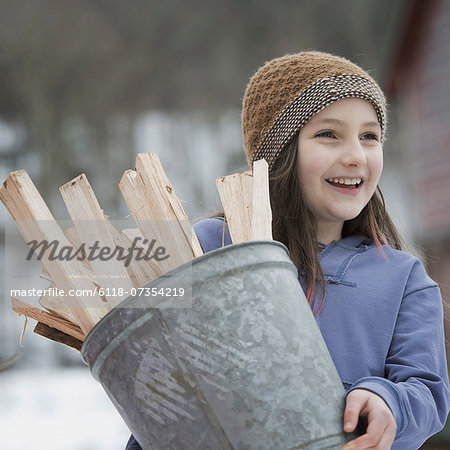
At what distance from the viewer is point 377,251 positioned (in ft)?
4.97

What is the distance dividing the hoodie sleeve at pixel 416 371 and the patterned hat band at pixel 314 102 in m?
0.39

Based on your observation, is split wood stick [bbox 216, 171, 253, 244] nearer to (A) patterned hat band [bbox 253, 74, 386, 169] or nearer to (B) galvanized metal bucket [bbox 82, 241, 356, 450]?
(B) galvanized metal bucket [bbox 82, 241, 356, 450]

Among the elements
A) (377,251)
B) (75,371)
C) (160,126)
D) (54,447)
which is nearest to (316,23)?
(160,126)

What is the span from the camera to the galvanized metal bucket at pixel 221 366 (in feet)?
3.08

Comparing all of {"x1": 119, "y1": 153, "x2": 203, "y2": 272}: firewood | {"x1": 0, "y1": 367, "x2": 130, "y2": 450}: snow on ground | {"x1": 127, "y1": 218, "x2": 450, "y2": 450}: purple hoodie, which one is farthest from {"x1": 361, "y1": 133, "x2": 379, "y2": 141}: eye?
{"x1": 0, "y1": 367, "x2": 130, "y2": 450}: snow on ground

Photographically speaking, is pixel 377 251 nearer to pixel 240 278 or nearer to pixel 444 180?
pixel 240 278

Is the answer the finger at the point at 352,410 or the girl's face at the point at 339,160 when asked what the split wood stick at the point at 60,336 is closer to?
the finger at the point at 352,410

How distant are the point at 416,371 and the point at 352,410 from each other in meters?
0.31

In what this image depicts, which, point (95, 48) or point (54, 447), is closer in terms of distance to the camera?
point (54, 447)

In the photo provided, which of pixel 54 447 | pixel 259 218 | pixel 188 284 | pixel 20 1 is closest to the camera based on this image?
pixel 188 284

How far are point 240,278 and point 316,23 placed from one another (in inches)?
457

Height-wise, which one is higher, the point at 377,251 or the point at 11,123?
the point at 11,123

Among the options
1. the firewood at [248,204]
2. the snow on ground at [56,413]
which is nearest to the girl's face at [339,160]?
the firewood at [248,204]

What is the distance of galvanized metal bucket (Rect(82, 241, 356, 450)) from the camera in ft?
3.08
